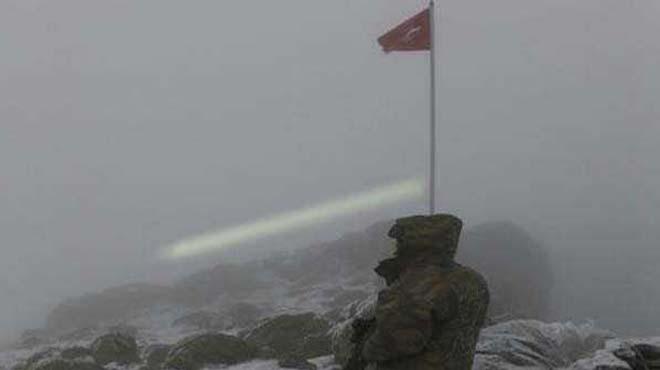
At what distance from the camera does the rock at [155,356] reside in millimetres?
29266

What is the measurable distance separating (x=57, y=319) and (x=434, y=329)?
101288 millimetres

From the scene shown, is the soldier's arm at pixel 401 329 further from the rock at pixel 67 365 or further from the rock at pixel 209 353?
the rock at pixel 67 365

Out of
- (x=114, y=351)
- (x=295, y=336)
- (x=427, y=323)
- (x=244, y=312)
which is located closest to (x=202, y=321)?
(x=244, y=312)

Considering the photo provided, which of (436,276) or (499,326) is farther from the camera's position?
(499,326)

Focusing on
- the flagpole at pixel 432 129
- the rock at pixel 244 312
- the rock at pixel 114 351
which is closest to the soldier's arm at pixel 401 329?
the flagpole at pixel 432 129

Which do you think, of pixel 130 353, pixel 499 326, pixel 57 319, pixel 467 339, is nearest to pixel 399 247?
pixel 467 339

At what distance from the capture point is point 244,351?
27328 millimetres

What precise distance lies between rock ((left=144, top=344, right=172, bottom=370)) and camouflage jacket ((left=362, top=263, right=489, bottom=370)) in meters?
16.4

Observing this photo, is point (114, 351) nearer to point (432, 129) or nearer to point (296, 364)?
point (296, 364)

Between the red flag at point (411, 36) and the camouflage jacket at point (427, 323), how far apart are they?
10423 mm

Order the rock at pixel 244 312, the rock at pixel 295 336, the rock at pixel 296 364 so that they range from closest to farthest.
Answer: the rock at pixel 296 364
the rock at pixel 295 336
the rock at pixel 244 312

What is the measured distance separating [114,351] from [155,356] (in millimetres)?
2174

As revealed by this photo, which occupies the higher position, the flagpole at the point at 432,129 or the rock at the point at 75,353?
the flagpole at the point at 432,129

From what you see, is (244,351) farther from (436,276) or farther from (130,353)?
(436,276)
